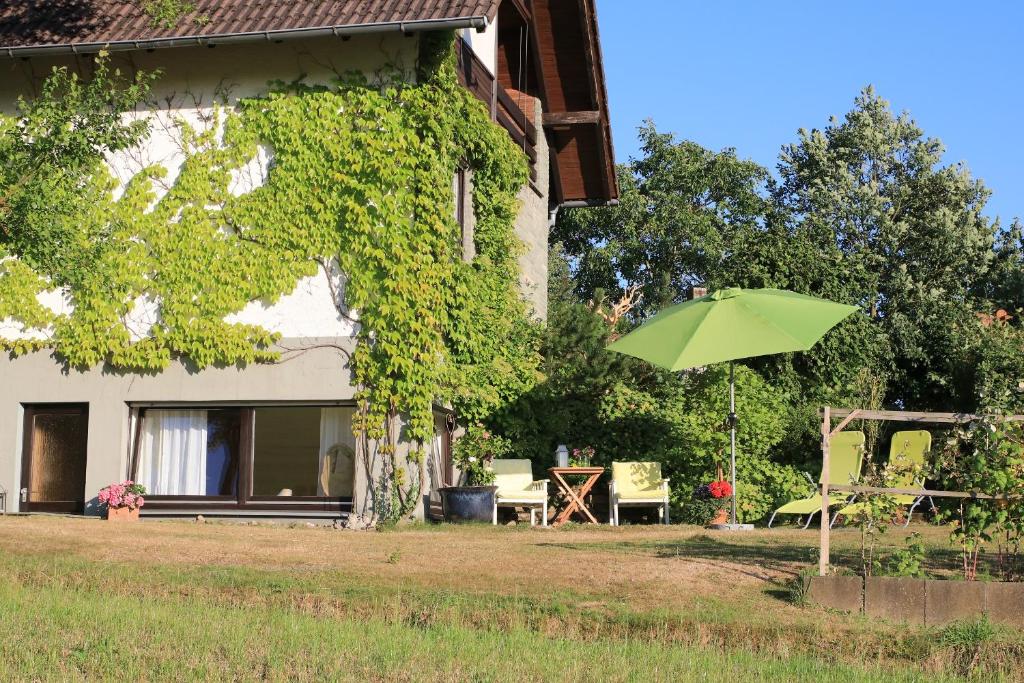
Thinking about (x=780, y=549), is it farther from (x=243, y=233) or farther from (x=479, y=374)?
(x=243, y=233)

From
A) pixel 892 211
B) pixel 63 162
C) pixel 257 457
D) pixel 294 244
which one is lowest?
pixel 257 457

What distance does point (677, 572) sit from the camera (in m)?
8.99

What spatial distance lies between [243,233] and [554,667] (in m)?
9.37

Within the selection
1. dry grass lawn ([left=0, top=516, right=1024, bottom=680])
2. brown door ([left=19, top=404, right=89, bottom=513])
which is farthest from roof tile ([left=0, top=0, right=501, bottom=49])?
dry grass lawn ([left=0, top=516, right=1024, bottom=680])

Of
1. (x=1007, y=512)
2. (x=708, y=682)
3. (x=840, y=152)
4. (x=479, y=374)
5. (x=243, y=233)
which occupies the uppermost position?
(x=840, y=152)

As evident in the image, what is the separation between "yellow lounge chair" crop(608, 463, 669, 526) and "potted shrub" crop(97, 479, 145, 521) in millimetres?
5582

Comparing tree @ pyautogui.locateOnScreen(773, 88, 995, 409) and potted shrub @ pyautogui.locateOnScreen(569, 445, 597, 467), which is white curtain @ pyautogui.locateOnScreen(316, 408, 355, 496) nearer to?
potted shrub @ pyautogui.locateOnScreen(569, 445, 597, 467)

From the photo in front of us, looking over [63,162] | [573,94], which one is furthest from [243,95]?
[573,94]

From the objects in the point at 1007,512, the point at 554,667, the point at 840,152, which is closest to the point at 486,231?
the point at 1007,512

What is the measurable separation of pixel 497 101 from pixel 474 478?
5.12 metres

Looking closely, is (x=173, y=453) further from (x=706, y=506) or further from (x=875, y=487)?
(x=875, y=487)

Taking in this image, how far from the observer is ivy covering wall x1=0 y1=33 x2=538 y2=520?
1431 cm

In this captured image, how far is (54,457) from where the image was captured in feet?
50.6

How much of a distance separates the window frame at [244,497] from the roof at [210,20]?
4.16m
